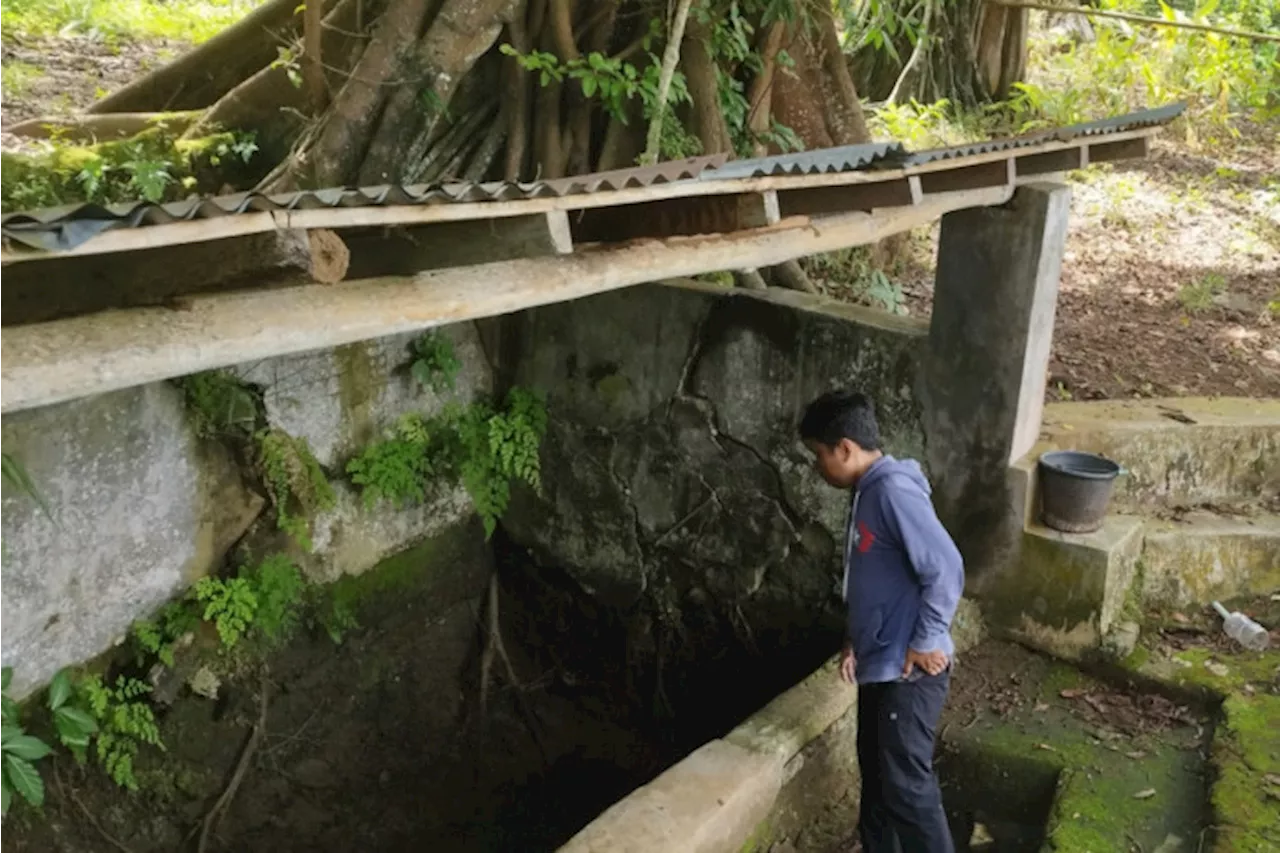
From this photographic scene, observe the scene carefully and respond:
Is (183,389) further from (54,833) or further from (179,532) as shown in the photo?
(54,833)

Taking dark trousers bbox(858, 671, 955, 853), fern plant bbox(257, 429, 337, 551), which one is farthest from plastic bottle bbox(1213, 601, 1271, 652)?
fern plant bbox(257, 429, 337, 551)

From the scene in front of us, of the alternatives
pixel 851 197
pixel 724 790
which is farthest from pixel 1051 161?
pixel 724 790

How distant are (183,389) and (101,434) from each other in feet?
1.47

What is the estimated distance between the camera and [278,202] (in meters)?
2.58

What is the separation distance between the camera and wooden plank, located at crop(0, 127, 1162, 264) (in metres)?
2.26

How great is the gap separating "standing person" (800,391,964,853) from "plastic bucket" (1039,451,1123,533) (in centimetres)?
152

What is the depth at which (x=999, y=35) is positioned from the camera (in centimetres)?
1223

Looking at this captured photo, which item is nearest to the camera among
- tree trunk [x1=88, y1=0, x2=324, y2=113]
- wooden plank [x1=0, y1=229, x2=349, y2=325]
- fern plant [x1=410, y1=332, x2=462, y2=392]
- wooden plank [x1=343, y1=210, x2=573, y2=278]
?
wooden plank [x1=0, y1=229, x2=349, y2=325]

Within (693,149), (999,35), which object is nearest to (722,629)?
(693,149)

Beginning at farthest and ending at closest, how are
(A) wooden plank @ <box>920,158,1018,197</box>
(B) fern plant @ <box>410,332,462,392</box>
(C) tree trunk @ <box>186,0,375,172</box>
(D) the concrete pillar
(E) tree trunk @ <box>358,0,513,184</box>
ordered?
(C) tree trunk @ <box>186,0,375,172</box> → (B) fern plant @ <box>410,332,462,392</box> → (E) tree trunk @ <box>358,0,513,184</box> → (D) the concrete pillar → (A) wooden plank @ <box>920,158,1018,197</box>

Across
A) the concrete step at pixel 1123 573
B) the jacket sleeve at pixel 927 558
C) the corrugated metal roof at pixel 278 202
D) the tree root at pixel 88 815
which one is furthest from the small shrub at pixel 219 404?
the concrete step at pixel 1123 573

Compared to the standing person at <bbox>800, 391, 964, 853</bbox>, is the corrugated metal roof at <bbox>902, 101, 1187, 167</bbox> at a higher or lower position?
higher

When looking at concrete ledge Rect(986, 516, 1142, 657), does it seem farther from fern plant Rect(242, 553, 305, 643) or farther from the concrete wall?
fern plant Rect(242, 553, 305, 643)

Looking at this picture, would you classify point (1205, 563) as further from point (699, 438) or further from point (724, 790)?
point (724, 790)
